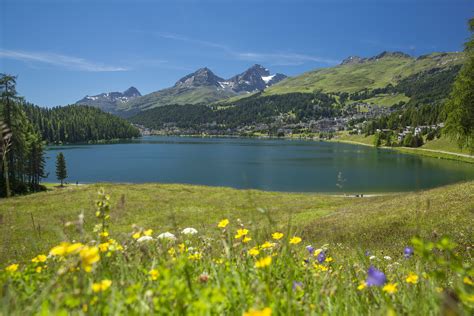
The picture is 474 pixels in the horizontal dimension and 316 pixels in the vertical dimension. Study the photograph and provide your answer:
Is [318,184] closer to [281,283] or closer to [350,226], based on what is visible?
[350,226]

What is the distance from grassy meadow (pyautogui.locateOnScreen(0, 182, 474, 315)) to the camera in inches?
84.6

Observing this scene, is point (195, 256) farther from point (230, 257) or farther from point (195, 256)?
point (230, 257)

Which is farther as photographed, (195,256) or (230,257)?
(195,256)

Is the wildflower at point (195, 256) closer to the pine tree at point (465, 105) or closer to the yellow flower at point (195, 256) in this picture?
the yellow flower at point (195, 256)

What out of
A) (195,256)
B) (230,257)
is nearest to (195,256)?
(195,256)

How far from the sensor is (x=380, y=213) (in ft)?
72.5

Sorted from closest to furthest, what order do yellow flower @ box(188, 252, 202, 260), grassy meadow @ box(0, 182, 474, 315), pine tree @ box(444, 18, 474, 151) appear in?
1. grassy meadow @ box(0, 182, 474, 315)
2. yellow flower @ box(188, 252, 202, 260)
3. pine tree @ box(444, 18, 474, 151)

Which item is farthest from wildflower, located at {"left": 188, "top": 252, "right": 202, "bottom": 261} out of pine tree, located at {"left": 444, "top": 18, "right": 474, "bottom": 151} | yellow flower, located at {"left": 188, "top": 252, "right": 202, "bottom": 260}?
pine tree, located at {"left": 444, "top": 18, "right": 474, "bottom": 151}

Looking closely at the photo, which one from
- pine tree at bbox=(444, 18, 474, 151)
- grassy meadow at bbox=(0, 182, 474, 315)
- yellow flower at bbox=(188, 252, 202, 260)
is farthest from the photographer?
pine tree at bbox=(444, 18, 474, 151)

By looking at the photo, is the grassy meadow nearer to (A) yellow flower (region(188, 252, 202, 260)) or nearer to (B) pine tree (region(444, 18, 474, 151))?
(A) yellow flower (region(188, 252, 202, 260))

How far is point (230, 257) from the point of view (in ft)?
11.5

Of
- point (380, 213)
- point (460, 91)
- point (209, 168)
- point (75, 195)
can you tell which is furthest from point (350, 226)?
point (209, 168)

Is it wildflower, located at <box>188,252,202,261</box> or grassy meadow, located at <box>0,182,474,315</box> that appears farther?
wildflower, located at <box>188,252,202,261</box>

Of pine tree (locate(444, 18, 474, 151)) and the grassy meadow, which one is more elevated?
pine tree (locate(444, 18, 474, 151))
